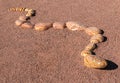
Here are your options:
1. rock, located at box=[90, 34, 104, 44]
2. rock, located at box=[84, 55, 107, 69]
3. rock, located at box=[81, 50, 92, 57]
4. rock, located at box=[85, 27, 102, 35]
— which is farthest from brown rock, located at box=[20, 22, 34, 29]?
rock, located at box=[84, 55, 107, 69]

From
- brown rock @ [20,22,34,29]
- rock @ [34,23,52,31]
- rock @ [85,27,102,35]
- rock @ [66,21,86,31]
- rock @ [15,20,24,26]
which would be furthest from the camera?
rock @ [15,20,24,26]

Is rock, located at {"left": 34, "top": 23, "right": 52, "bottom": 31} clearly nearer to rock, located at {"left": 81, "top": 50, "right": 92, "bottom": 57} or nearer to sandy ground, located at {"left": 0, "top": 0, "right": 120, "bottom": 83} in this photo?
sandy ground, located at {"left": 0, "top": 0, "right": 120, "bottom": 83}

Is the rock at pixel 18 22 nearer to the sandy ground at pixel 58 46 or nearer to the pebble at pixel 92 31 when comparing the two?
the sandy ground at pixel 58 46

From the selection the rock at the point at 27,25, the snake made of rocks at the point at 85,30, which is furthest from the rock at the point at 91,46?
the rock at the point at 27,25

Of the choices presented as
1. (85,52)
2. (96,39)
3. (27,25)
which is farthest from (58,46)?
(27,25)

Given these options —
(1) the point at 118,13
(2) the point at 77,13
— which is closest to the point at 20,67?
(2) the point at 77,13

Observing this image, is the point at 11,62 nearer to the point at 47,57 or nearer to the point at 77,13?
the point at 47,57
